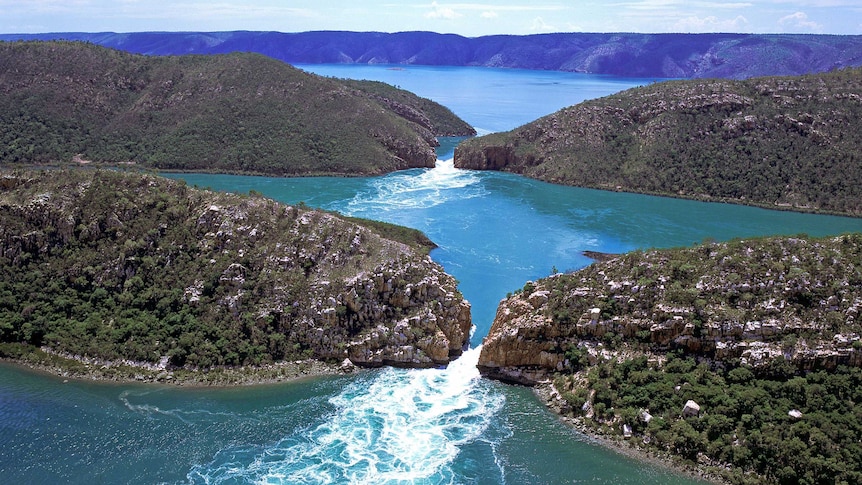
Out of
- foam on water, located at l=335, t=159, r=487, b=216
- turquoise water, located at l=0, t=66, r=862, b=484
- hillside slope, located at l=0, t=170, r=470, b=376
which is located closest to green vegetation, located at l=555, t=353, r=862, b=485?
turquoise water, located at l=0, t=66, r=862, b=484

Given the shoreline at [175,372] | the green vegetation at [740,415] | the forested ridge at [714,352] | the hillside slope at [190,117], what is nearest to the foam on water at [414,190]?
the hillside slope at [190,117]

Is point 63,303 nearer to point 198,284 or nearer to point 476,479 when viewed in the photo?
point 198,284

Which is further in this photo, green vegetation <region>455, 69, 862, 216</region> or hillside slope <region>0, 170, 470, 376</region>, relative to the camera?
green vegetation <region>455, 69, 862, 216</region>

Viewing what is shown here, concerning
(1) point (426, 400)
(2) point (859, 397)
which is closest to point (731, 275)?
(2) point (859, 397)

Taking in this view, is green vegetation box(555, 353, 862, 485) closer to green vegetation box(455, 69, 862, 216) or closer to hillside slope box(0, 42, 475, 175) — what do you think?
green vegetation box(455, 69, 862, 216)

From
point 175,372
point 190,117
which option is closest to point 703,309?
point 175,372
